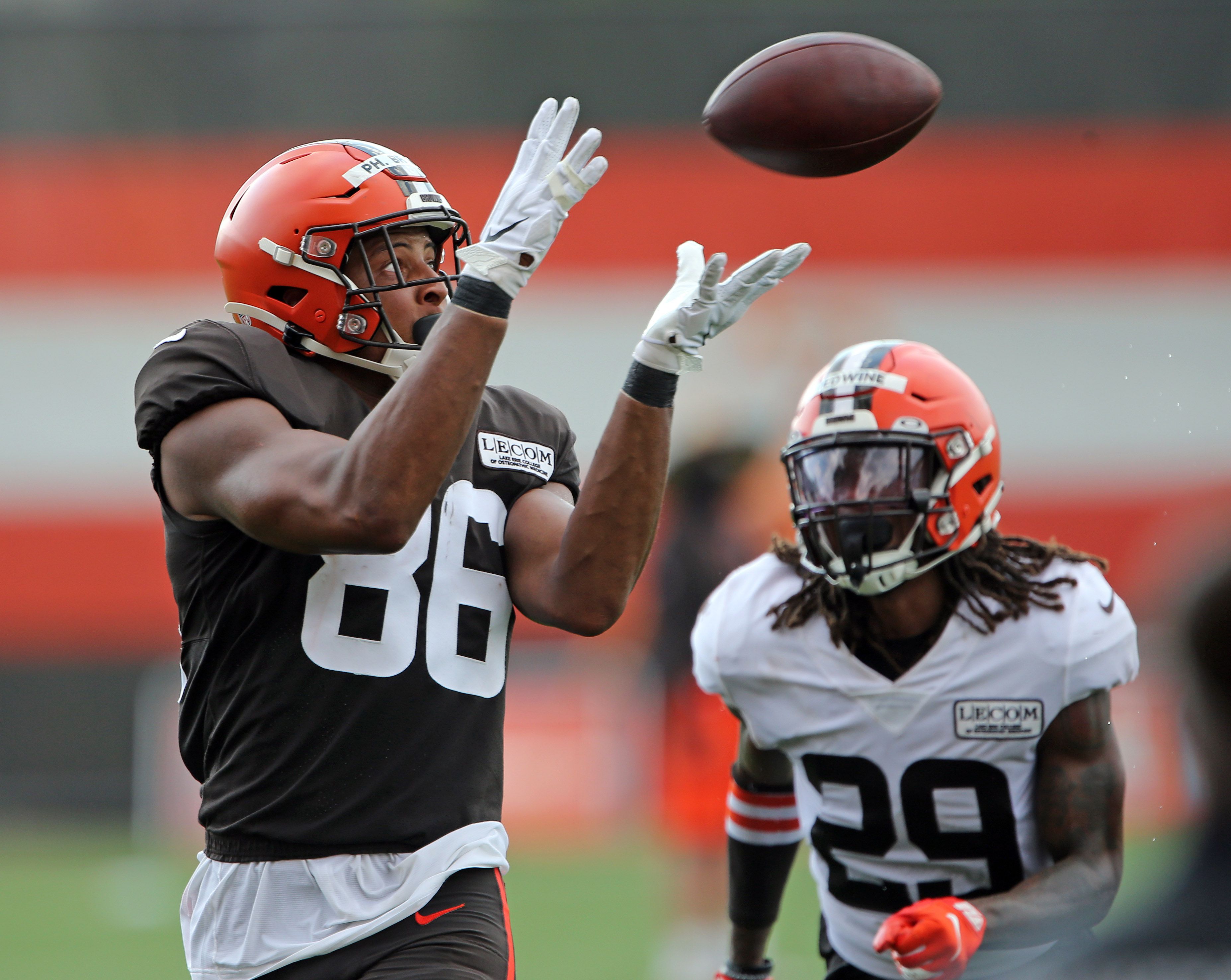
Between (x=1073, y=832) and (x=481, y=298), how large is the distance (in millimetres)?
1492

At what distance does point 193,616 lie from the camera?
2498 mm

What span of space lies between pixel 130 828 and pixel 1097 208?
8.32 m

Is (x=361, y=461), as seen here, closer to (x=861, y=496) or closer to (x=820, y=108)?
(x=861, y=496)

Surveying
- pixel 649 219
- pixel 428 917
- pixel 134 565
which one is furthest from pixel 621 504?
pixel 649 219

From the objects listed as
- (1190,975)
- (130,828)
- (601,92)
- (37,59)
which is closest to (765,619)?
(1190,975)

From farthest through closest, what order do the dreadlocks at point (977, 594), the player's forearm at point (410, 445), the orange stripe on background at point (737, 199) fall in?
the orange stripe on background at point (737, 199), the dreadlocks at point (977, 594), the player's forearm at point (410, 445)

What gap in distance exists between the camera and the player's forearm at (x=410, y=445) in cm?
219

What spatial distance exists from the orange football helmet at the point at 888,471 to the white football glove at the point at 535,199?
795 millimetres

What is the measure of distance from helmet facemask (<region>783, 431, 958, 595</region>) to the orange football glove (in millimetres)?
641

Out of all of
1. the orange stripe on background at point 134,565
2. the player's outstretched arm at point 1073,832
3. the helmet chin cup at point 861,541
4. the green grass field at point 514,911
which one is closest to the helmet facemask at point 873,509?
the helmet chin cup at point 861,541

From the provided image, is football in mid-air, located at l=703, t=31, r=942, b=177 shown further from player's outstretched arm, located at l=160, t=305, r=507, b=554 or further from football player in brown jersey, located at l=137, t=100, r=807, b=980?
player's outstretched arm, located at l=160, t=305, r=507, b=554

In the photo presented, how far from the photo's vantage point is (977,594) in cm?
301

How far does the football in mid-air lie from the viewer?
10.2 ft

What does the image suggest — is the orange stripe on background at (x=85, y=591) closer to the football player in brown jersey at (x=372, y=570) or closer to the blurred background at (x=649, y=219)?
the blurred background at (x=649, y=219)
